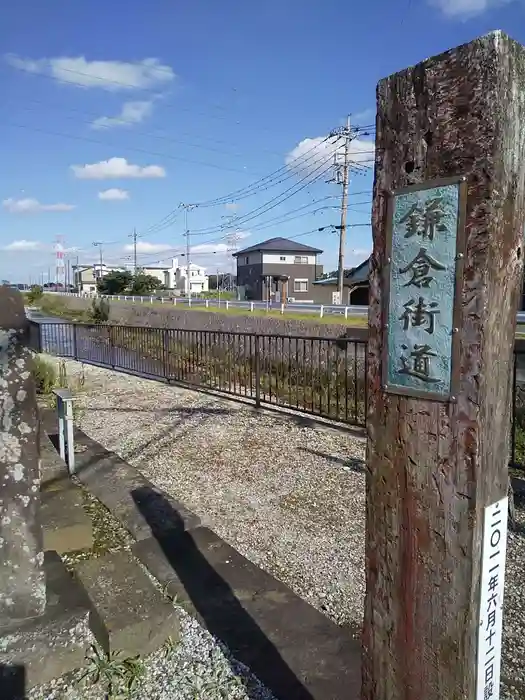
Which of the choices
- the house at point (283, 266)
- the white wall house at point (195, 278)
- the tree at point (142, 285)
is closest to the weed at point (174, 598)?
the house at point (283, 266)

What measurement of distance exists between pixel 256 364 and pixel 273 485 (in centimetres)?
275

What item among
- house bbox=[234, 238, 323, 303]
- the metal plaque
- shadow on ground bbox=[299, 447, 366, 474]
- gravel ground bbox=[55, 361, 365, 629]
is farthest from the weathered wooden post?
house bbox=[234, 238, 323, 303]

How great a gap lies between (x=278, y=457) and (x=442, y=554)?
3.78m

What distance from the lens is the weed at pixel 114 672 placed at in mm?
1911

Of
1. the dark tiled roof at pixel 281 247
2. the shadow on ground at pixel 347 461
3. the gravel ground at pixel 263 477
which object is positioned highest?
the dark tiled roof at pixel 281 247

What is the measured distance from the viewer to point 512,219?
118 centimetres

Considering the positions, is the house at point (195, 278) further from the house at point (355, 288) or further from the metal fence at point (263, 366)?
the metal fence at point (263, 366)

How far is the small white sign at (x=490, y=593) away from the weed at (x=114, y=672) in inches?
52.2

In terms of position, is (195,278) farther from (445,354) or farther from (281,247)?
(445,354)

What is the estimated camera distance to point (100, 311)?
88.3 ft

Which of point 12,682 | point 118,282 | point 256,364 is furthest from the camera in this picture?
point 118,282

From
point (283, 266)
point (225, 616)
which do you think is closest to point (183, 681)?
point (225, 616)

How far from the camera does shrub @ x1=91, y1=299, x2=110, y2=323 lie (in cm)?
2661

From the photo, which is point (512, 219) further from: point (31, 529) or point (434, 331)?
point (31, 529)
